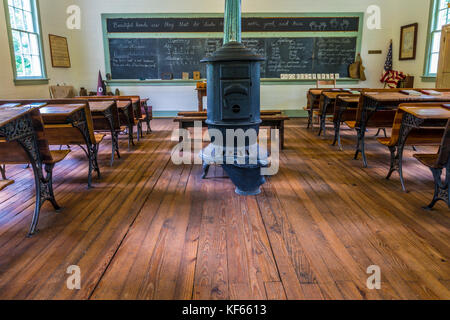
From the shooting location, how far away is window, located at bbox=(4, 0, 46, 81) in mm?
5328

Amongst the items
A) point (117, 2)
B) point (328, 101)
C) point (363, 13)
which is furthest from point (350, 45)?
point (117, 2)

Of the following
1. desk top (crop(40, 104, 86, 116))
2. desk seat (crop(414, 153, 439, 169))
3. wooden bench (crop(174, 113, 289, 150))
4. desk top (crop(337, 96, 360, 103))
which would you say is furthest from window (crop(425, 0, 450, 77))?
desk top (crop(40, 104, 86, 116))

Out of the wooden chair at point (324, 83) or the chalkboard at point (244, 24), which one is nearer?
the wooden chair at point (324, 83)

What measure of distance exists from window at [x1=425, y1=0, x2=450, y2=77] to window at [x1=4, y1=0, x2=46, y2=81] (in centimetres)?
698

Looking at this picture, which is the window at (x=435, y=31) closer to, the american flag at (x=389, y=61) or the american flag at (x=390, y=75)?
the american flag at (x=390, y=75)

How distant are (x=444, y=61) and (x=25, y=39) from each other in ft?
23.0

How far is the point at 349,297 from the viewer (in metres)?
1.62

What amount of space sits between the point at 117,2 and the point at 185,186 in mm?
5692

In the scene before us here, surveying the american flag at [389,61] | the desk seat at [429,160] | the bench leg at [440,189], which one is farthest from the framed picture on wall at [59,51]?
the american flag at [389,61]

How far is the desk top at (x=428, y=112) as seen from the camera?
255 centimetres

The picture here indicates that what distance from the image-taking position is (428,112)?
2703 mm

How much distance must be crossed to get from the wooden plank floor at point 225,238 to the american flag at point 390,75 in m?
3.94

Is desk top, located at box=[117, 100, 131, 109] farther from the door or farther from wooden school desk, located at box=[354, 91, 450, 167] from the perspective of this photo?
the door
